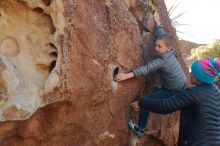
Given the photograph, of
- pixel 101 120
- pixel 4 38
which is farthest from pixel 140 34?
pixel 4 38

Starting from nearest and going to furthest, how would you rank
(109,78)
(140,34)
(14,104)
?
(14,104)
(109,78)
(140,34)

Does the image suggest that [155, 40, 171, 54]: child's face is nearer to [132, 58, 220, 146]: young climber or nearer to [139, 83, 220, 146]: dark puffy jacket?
[132, 58, 220, 146]: young climber

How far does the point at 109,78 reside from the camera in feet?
19.0

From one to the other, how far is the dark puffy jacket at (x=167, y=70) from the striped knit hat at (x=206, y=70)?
3.41ft

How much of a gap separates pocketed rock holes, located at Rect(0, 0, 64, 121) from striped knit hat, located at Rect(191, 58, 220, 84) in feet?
5.29

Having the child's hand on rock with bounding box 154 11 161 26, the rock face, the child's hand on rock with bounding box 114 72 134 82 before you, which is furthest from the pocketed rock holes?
the child's hand on rock with bounding box 154 11 161 26

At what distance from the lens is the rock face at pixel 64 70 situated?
202 inches

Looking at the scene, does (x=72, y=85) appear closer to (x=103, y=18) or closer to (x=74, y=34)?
(x=74, y=34)

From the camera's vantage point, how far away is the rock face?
16.8 feet

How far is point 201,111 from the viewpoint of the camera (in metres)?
4.90

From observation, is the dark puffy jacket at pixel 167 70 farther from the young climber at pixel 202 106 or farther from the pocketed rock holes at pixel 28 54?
the pocketed rock holes at pixel 28 54

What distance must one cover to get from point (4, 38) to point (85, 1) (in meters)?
1.16

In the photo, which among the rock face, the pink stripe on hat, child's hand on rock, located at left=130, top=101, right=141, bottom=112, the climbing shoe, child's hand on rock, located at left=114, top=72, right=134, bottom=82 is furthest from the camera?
child's hand on rock, located at left=130, top=101, right=141, bottom=112

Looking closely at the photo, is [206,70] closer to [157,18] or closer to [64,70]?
[64,70]
